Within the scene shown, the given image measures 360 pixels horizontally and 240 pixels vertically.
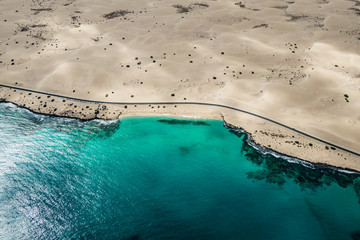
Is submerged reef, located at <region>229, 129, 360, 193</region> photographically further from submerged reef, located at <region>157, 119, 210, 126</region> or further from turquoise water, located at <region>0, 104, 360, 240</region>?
submerged reef, located at <region>157, 119, 210, 126</region>

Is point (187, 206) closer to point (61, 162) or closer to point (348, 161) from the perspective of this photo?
point (61, 162)

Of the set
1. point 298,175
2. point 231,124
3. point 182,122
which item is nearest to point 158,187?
point 182,122

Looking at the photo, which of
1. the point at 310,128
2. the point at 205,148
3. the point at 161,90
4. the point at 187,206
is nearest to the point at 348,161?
the point at 310,128

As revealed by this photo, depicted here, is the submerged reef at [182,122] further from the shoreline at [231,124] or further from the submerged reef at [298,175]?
the submerged reef at [298,175]

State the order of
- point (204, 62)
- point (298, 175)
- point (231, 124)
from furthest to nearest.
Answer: point (204, 62)
point (231, 124)
point (298, 175)

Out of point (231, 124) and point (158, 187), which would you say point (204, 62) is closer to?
point (231, 124)
